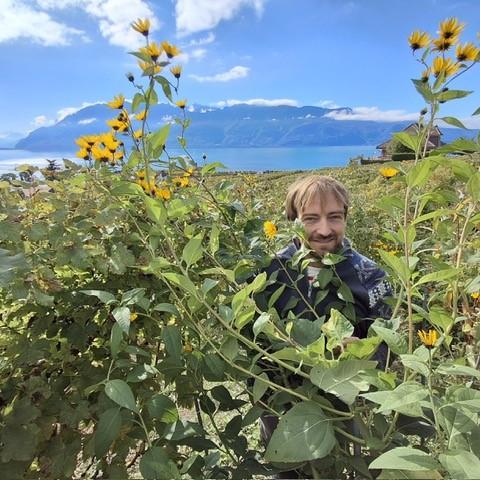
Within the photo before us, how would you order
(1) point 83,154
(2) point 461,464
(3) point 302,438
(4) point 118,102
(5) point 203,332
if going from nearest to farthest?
(2) point 461,464, (3) point 302,438, (5) point 203,332, (4) point 118,102, (1) point 83,154

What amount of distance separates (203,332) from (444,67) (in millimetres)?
646

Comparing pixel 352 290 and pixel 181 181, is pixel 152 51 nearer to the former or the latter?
pixel 181 181

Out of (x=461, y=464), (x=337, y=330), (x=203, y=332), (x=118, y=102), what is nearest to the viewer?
(x=461, y=464)

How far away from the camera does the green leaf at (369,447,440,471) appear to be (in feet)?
1.76

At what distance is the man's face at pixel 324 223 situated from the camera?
1.63m

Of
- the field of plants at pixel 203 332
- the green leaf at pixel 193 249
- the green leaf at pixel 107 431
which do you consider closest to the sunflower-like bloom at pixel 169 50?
the field of plants at pixel 203 332

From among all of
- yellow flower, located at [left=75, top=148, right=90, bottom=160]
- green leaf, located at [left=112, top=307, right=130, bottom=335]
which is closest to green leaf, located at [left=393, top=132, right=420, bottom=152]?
green leaf, located at [left=112, top=307, right=130, bottom=335]

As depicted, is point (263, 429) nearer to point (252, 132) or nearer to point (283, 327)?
point (283, 327)

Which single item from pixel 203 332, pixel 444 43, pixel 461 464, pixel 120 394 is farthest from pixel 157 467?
pixel 444 43

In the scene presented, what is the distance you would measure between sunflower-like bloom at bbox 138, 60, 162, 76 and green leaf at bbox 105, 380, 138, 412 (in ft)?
1.89

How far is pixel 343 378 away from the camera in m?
0.72

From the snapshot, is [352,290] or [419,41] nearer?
[419,41]

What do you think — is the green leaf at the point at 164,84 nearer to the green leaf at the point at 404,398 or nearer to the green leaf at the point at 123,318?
the green leaf at the point at 123,318

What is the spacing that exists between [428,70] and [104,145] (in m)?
1.05
